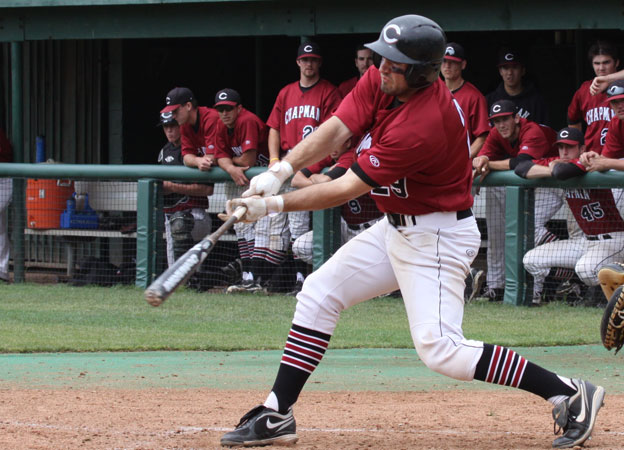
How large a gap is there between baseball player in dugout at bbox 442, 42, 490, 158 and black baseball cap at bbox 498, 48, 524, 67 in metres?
0.39

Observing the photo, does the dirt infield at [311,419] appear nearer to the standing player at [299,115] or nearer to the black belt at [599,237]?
the black belt at [599,237]

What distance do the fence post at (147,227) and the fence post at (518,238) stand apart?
3264 mm

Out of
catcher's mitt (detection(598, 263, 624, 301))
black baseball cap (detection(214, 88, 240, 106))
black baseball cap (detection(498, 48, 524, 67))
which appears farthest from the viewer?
black baseball cap (detection(214, 88, 240, 106))

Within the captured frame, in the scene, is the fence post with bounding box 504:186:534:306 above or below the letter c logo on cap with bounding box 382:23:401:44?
below

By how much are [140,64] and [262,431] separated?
9215 millimetres

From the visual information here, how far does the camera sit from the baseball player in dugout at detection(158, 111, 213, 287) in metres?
9.09

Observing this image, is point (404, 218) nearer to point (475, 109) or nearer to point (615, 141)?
point (615, 141)

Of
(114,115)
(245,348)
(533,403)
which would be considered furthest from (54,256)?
(533,403)

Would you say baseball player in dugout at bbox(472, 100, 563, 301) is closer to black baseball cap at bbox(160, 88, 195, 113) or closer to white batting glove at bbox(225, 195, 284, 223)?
black baseball cap at bbox(160, 88, 195, 113)

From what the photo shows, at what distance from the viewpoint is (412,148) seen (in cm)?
356

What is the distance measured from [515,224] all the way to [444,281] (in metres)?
4.55

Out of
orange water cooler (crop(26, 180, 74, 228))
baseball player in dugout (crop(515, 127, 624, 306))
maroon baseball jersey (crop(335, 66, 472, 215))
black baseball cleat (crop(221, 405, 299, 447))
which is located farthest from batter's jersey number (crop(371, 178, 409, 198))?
orange water cooler (crop(26, 180, 74, 228))

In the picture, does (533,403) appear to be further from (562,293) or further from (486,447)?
(562,293)

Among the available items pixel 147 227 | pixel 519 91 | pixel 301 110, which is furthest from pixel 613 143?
pixel 147 227
